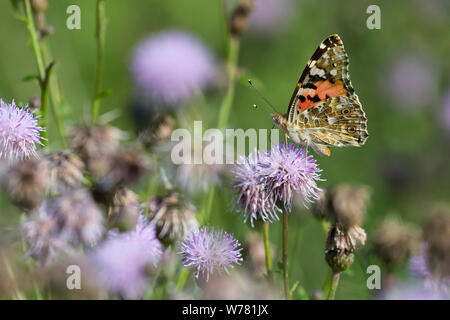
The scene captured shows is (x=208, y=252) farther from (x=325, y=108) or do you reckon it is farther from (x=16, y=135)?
(x=325, y=108)

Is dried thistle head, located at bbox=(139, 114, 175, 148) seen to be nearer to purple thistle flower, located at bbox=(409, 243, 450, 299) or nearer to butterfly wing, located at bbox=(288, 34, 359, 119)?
butterfly wing, located at bbox=(288, 34, 359, 119)

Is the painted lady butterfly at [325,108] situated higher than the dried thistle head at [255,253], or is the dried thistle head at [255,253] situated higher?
the painted lady butterfly at [325,108]

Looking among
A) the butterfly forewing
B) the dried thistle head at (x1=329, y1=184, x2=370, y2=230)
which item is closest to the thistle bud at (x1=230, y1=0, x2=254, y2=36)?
the butterfly forewing

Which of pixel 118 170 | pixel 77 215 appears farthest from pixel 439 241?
pixel 77 215

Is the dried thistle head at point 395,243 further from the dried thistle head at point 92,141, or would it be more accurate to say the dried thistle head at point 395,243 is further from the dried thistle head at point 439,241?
the dried thistle head at point 92,141

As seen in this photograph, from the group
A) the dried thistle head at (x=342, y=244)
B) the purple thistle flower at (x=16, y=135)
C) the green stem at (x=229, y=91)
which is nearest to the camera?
the purple thistle flower at (x=16, y=135)

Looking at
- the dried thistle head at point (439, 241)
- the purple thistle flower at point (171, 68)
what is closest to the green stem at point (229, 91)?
the purple thistle flower at point (171, 68)
